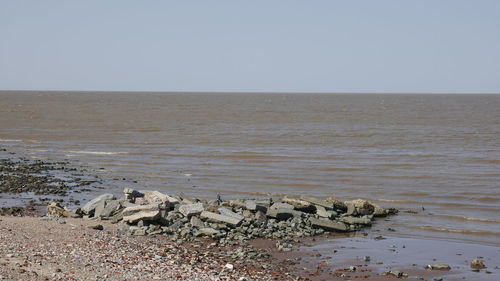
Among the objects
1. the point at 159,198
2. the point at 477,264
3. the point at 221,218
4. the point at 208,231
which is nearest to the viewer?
the point at 477,264

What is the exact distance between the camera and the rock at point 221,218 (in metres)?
16.3

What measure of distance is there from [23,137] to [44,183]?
23211 millimetres

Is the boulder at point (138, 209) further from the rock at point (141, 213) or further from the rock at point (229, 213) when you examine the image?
the rock at point (229, 213)

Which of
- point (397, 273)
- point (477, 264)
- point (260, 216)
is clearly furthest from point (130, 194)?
point (477, 264)

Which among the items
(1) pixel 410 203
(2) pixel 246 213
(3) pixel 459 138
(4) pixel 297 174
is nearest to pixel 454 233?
(1) pixel 410 203

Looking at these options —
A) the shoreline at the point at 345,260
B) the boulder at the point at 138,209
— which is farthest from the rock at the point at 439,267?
the boulder at the point at 138,209

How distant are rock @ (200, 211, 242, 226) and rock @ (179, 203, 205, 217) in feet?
0.82

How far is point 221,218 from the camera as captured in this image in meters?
16.3

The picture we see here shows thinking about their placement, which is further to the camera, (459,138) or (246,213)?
(459,138)

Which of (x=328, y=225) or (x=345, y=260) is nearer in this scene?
(x=345, y=260)

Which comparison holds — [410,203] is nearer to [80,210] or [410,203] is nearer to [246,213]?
[246,213]

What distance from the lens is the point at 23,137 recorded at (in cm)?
4538

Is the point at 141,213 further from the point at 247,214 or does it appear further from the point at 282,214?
the point at 282,214

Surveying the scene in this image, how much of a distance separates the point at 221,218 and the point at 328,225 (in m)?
3.02
